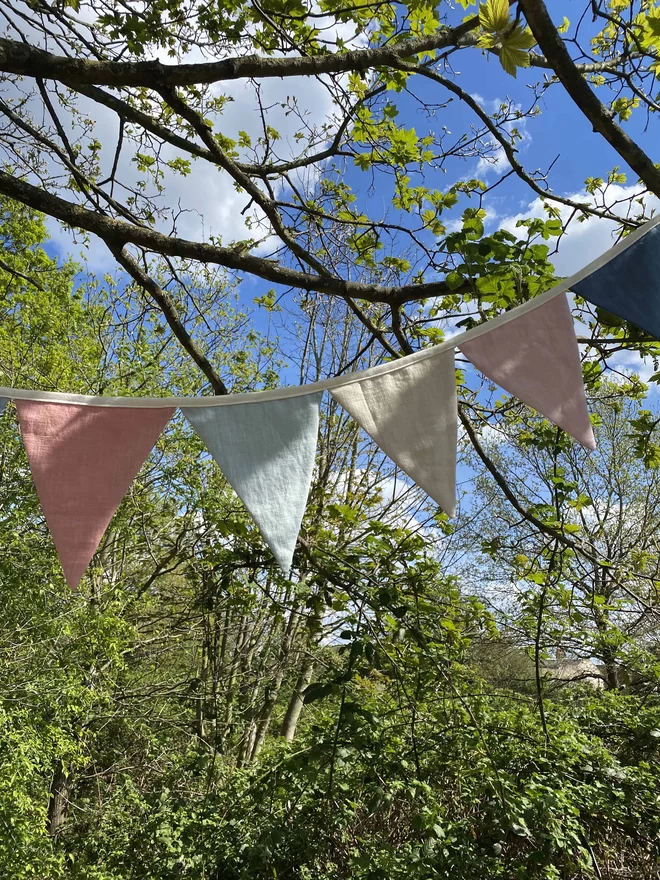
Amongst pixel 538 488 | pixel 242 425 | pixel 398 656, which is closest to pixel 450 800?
pixel 398 656

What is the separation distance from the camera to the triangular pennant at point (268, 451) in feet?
3.84

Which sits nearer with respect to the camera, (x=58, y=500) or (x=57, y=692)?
(x=58, y=500)

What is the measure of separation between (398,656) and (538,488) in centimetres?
628

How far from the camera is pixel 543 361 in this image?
1.27 m

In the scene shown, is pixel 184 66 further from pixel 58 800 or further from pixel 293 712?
pixel 293 712

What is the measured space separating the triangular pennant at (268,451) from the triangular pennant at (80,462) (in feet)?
0.43

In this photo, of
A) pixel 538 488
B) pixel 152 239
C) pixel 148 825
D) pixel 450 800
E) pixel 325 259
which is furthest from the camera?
pixel 538 488

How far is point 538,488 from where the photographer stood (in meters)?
8.16

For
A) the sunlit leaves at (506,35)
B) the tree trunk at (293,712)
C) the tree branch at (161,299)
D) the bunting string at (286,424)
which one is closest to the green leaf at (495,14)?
the sunlit leaves at (506,35)

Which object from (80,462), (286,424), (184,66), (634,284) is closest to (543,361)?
(634,284)

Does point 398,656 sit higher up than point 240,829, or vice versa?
point 398,656

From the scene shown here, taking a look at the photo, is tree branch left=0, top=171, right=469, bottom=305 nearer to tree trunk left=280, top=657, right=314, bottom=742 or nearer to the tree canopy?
the tree canopy

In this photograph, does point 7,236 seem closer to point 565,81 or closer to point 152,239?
point 152,239

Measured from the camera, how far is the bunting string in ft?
3.83
